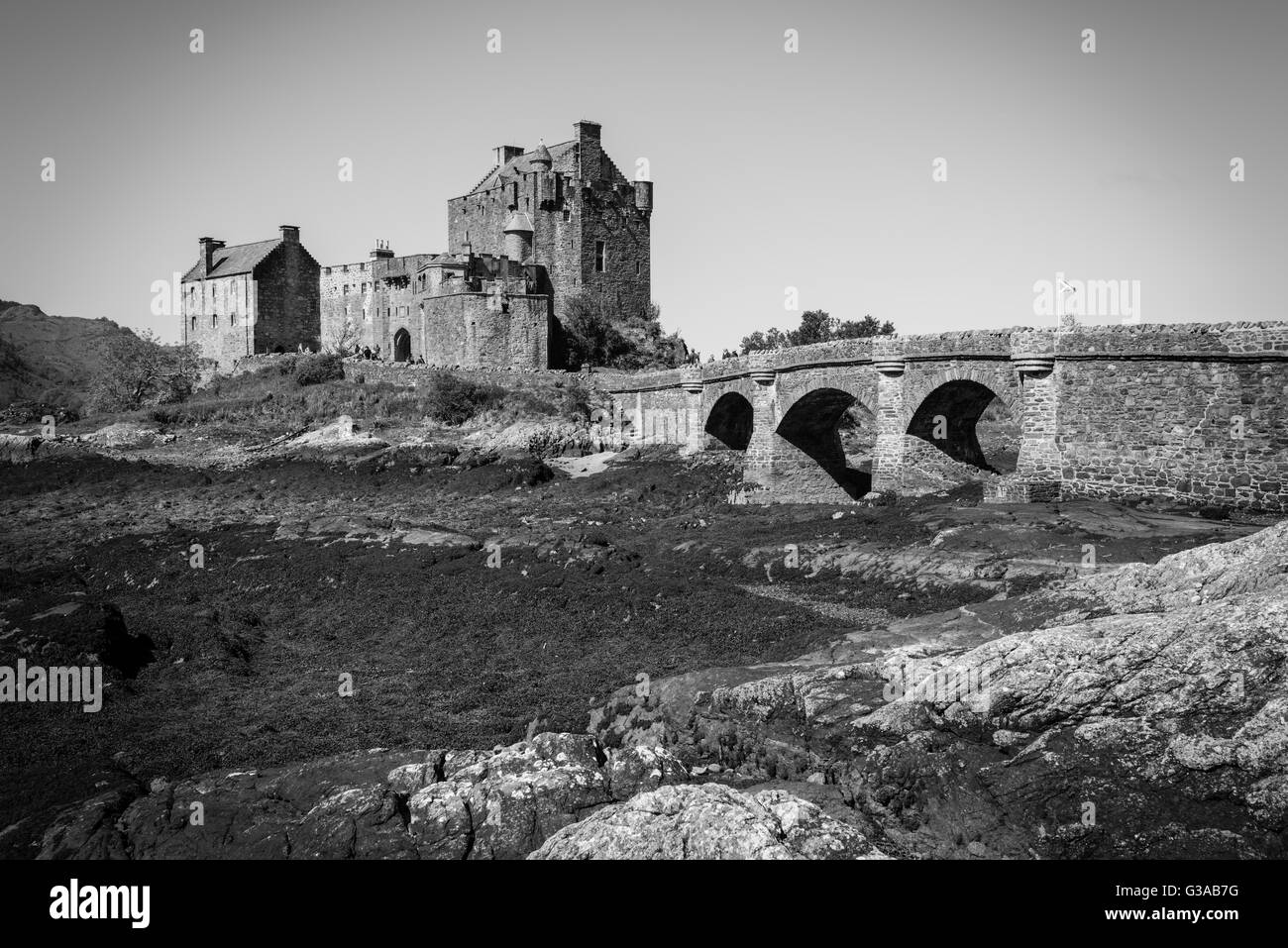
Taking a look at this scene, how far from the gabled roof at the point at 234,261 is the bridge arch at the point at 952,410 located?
5525 cm

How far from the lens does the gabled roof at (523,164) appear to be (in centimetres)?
6512

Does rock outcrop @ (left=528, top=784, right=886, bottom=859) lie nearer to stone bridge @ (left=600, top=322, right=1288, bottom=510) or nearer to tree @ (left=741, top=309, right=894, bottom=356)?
stone bridge @ (left=600, top=322, right=1288, bottom=510)

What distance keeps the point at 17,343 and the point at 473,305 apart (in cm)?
6109

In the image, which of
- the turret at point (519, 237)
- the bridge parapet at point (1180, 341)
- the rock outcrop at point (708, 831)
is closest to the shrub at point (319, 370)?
the turret at point (519, 237)

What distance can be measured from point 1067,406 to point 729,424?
20.7 meters

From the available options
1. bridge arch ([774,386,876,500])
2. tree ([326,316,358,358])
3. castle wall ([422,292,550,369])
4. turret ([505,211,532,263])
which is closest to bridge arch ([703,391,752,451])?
bridge arch ([774,386,876,500])

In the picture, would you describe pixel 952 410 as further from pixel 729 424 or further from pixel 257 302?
pixel 257 302

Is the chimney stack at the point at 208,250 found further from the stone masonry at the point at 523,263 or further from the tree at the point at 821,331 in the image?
the tree at the point at 821,331

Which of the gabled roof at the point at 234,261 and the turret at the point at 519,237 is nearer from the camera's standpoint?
the turret at the point at 519,237

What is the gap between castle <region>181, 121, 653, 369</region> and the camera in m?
60.8

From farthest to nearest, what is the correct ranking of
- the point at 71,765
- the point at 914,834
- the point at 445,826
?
the point at 71,765, the point at 445,826, the point at 914,834
